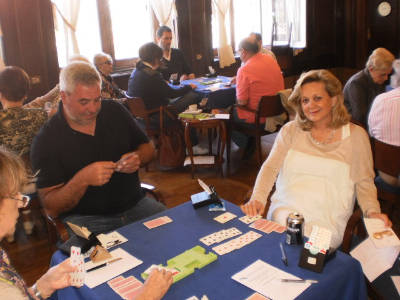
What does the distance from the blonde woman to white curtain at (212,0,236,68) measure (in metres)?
5.46

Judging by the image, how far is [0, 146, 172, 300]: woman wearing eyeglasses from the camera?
1261 millimetres

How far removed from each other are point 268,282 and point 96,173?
110 cm

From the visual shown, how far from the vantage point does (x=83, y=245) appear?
1.74 meters

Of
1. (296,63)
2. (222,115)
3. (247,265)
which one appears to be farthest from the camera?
(296,63)

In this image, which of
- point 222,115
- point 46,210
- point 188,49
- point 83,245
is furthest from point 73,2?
point 83,245

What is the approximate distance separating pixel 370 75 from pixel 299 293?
10.1 ft

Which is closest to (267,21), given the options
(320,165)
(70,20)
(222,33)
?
(222,33)

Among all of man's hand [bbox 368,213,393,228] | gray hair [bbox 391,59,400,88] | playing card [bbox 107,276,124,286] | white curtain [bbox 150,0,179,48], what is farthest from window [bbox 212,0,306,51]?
playing card [bbox 107,276,124,286]

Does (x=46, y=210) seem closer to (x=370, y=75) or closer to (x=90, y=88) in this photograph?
(x=90, y=88)

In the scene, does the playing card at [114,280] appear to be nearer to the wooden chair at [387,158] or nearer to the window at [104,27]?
the wooden chair at [387,158]

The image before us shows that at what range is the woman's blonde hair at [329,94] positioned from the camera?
2.33m

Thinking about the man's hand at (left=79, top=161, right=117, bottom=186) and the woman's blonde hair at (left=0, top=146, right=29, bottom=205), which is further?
the man's hand at (left=79, top=161, right=117, bottom=186)

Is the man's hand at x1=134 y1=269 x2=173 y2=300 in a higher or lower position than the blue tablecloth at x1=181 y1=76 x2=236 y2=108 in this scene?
lower

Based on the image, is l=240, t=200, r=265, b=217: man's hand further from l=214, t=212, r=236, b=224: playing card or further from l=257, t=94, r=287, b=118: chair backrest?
l=257, t=94, r=287, b=118: chair backrest
